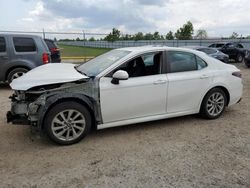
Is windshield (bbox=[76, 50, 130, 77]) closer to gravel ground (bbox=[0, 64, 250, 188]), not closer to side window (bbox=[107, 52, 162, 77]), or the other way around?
side window (bbox=[107, 52, 162, 77])

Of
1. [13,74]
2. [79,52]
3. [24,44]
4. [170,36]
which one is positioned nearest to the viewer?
[13,74]

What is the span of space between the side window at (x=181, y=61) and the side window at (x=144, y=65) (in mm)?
232

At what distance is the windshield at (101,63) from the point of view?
4.44 metres

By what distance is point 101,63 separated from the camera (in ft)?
15.6

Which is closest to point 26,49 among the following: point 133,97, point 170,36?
point 133,97

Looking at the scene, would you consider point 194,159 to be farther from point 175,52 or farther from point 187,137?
point 175,52

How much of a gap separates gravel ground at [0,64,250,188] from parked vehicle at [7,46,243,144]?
0.30m

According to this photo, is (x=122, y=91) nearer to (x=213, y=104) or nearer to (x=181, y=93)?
(x=181, y=93)

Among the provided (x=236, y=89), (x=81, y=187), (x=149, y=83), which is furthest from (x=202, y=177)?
(x=236, y=89)

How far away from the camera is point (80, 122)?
411 centimetres

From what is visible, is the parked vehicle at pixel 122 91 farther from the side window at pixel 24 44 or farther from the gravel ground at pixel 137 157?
the side window at pixel 24 44

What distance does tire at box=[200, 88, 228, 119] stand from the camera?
5145 mm

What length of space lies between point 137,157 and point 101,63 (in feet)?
6.24

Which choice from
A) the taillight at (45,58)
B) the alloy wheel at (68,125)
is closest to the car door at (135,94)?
the alloy wheel at (68,125)
